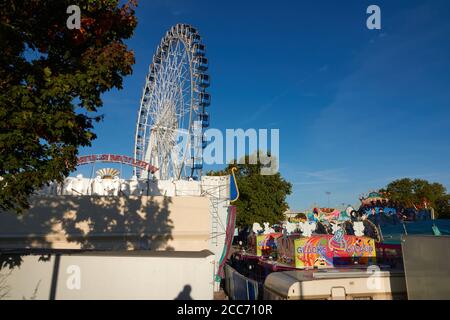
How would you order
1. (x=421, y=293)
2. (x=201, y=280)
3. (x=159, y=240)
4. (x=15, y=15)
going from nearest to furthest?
1. (x=15, y=15)
2. (x=421, y=293)
3. (x=201, y=280)
4. (x=159, y=240)

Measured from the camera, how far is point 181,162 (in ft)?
94.5

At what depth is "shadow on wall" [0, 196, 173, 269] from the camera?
19141mm

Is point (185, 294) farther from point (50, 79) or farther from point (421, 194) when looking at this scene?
point (421, 194)

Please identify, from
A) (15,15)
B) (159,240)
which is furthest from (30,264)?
(159,240)

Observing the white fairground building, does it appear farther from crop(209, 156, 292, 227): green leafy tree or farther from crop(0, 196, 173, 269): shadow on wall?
crop(209, 156, 292, 227): green leafy tree

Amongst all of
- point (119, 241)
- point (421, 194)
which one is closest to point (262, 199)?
point (119, 241)

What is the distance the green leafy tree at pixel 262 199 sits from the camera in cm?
4406

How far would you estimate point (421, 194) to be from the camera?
83.2m

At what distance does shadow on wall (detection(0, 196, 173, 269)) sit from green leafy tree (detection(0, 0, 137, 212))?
13.0 metres

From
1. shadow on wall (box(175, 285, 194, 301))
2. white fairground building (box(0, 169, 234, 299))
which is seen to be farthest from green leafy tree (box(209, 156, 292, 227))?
shadow on wall (box(175, 285, 194, 301))

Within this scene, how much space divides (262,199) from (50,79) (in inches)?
1569
